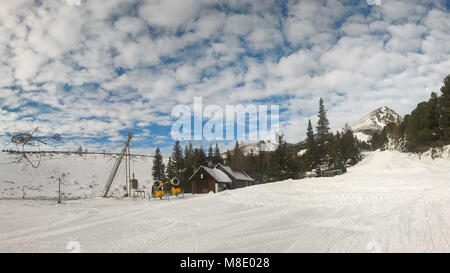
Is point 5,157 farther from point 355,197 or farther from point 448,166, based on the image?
point 448,166

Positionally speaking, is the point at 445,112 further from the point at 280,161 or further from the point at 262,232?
the point at 262,232

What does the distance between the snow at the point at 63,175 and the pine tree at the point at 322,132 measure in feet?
134

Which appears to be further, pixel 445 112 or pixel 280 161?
pixel 280 161

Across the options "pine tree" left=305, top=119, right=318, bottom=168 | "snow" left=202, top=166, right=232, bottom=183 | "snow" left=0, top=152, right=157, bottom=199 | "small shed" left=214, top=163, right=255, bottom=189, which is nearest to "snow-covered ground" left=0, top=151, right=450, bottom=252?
"snow" left=0, top=152, right=157, bottom=199

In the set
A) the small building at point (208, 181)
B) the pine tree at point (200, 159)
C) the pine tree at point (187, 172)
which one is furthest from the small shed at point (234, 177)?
the pine tree at point (200, 159)

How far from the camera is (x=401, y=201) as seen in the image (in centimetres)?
1438

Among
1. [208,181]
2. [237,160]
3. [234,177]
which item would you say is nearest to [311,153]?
[234,177]

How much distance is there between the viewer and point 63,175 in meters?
57.2

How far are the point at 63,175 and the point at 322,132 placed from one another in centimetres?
5882

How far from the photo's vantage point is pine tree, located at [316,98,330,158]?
58.2 meters

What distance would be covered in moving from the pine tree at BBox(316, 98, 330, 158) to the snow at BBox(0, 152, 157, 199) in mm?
40730

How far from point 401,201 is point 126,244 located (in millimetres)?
14035

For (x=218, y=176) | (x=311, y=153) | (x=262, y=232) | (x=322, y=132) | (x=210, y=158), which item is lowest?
(x=218, y=176)
